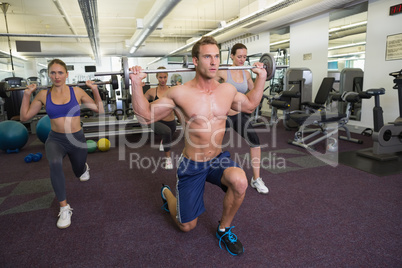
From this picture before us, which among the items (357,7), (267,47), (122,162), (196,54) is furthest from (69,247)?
(267,47)

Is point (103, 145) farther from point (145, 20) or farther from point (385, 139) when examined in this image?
point (145, 20)

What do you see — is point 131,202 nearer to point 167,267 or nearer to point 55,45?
point 167,267

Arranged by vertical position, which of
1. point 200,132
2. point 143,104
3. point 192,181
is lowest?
point 192,181

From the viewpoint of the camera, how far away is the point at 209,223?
1936mm

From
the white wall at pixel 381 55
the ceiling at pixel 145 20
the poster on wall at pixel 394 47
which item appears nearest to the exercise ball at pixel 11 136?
the ceiling at pixel 145 20

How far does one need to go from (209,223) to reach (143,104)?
3.32 feet

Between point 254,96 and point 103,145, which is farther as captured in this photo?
point 103,145

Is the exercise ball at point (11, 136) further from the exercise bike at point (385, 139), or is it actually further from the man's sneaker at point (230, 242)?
the exercise bike at point (385, 139)

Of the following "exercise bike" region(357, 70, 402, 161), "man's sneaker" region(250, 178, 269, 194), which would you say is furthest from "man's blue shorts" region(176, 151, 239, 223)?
"exercise bike" region(357, 70, 402, 161)

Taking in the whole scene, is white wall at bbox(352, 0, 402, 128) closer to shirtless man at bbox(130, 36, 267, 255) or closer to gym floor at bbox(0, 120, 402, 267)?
gym floor at bbox(0, 120, 402, 267)

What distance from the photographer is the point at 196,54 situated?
1.60 metres

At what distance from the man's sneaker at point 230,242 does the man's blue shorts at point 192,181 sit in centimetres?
21

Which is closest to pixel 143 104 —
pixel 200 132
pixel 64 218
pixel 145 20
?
pixel 200 132

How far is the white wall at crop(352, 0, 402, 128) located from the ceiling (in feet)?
2.09
